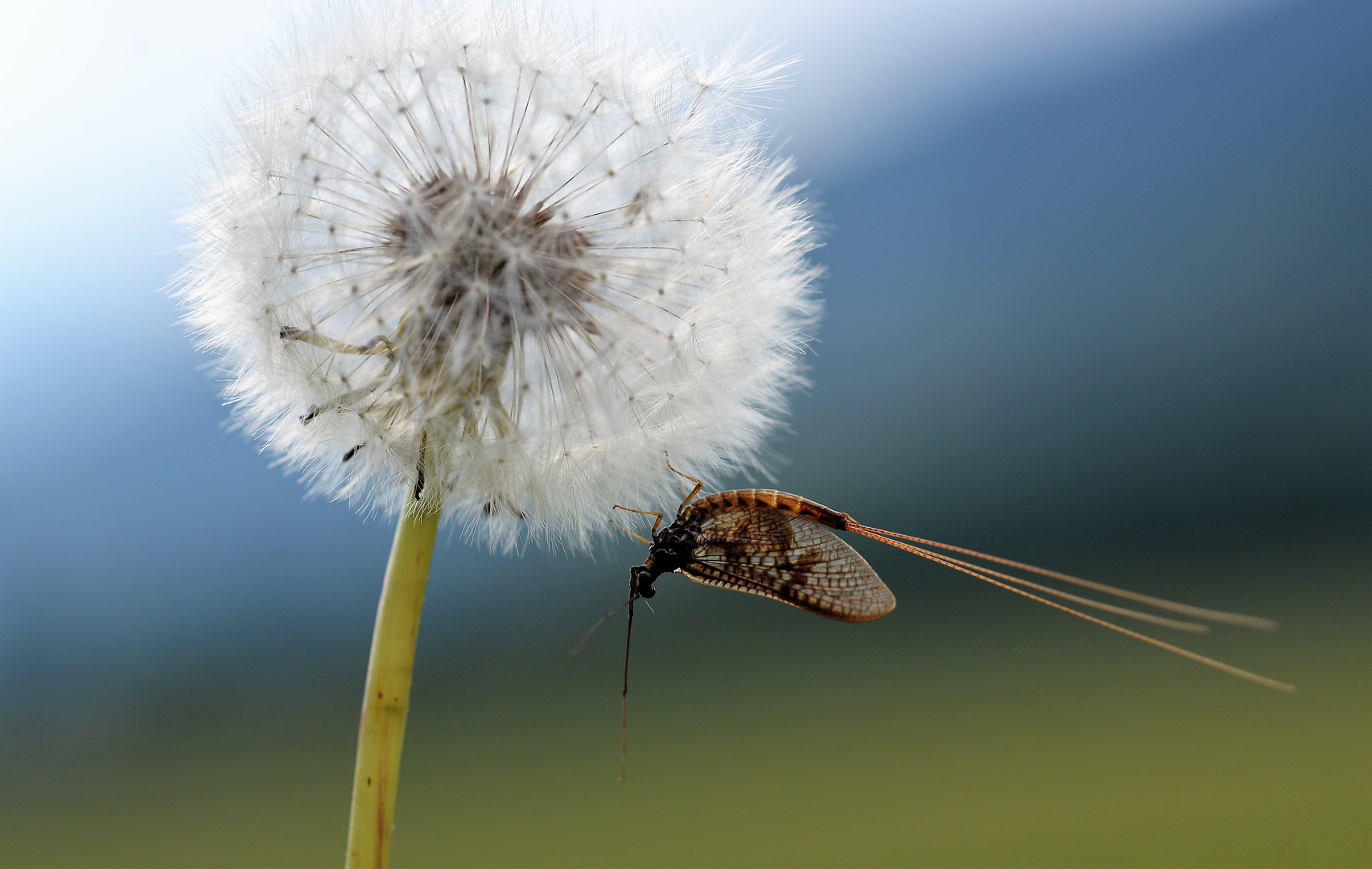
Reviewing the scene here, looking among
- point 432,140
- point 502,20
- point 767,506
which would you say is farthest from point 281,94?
point 767,506

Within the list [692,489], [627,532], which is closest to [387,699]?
[627,532]

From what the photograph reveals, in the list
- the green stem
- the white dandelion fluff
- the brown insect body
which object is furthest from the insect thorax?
the green stem

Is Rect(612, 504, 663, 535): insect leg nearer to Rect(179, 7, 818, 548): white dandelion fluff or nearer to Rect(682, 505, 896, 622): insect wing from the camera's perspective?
Rect(179, 7, 818, 548): white dandelion fluff

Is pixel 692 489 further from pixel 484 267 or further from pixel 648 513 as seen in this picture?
pixel 484 267

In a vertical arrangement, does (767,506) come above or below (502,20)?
below

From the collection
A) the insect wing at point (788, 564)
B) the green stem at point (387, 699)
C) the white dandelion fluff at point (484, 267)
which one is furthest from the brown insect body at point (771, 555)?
the green stem at point (387, 699)

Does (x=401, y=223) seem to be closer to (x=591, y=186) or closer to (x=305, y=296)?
(x=305, y=296)

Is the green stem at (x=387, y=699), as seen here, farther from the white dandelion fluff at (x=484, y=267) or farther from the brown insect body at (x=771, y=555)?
the brown insect body at (x=771, y=555)

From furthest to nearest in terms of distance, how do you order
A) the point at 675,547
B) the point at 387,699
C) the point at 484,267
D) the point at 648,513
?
the point at 648,513 < the point at 675,547 < the point at 484,267 < the point at 387,699
